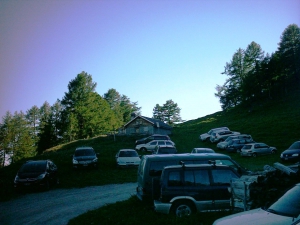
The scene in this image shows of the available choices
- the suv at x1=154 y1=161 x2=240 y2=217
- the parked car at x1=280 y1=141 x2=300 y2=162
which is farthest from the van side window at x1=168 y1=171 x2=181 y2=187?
the parked car at x1=280 y1=141 x2=300 y2=162

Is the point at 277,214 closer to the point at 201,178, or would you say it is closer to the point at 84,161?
the point at 201,178

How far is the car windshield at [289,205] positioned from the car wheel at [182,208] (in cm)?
347

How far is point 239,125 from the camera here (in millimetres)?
49625

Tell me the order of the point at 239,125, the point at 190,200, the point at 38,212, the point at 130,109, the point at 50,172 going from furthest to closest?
the point at 130,109 < the point at 239,125 < the point at 50,172 < the point at 38,212 < the point at 190,200

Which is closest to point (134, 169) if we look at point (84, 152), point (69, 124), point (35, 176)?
point (84, 152)

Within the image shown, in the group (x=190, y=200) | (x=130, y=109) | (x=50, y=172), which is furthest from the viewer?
(x=130, y=109)

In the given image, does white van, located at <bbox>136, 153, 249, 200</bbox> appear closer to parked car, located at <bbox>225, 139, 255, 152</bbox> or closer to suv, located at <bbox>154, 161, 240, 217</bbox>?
suv, located at <bbox>154, 161, 240, 217</bbox>

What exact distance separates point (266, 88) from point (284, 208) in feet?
197

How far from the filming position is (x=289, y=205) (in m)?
4.79

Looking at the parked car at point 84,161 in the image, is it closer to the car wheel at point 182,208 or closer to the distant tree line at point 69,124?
the car wheel at point 182,208

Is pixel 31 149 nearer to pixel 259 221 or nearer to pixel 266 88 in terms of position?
pixel 266 88

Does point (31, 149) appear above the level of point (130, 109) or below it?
below

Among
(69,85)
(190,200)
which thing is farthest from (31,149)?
(190,200)

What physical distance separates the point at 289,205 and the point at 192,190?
369cm
